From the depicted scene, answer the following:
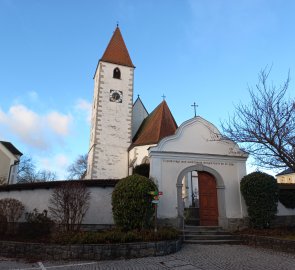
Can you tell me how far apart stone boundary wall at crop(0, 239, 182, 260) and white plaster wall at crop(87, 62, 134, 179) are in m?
14.5

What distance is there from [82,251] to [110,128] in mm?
17486

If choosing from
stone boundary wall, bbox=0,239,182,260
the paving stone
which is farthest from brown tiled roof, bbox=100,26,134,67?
the paving stone

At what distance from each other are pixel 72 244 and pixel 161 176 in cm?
556

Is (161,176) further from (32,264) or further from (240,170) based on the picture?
(32,264)

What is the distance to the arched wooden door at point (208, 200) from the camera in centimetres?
1362

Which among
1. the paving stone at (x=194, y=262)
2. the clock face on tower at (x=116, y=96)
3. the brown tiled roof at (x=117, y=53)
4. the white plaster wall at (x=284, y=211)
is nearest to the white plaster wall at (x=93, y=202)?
the paving stone at (x=194, y=262)

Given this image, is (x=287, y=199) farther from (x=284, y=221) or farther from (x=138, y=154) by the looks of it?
(x=138, y=154)

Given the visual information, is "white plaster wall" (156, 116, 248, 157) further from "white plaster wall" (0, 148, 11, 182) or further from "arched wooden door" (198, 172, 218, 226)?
"white plaster wall" (0, 148, 11, 182)

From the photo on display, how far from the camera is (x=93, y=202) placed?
12.7 metres

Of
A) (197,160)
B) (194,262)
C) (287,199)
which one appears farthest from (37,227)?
(287,199)

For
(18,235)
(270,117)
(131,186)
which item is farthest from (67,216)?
(270,117)

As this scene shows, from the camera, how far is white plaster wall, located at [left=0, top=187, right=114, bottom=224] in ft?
41.1

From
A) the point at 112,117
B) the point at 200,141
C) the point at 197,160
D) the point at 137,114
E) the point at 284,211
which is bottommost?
the point at 284,211

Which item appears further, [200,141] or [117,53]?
[117,53]
